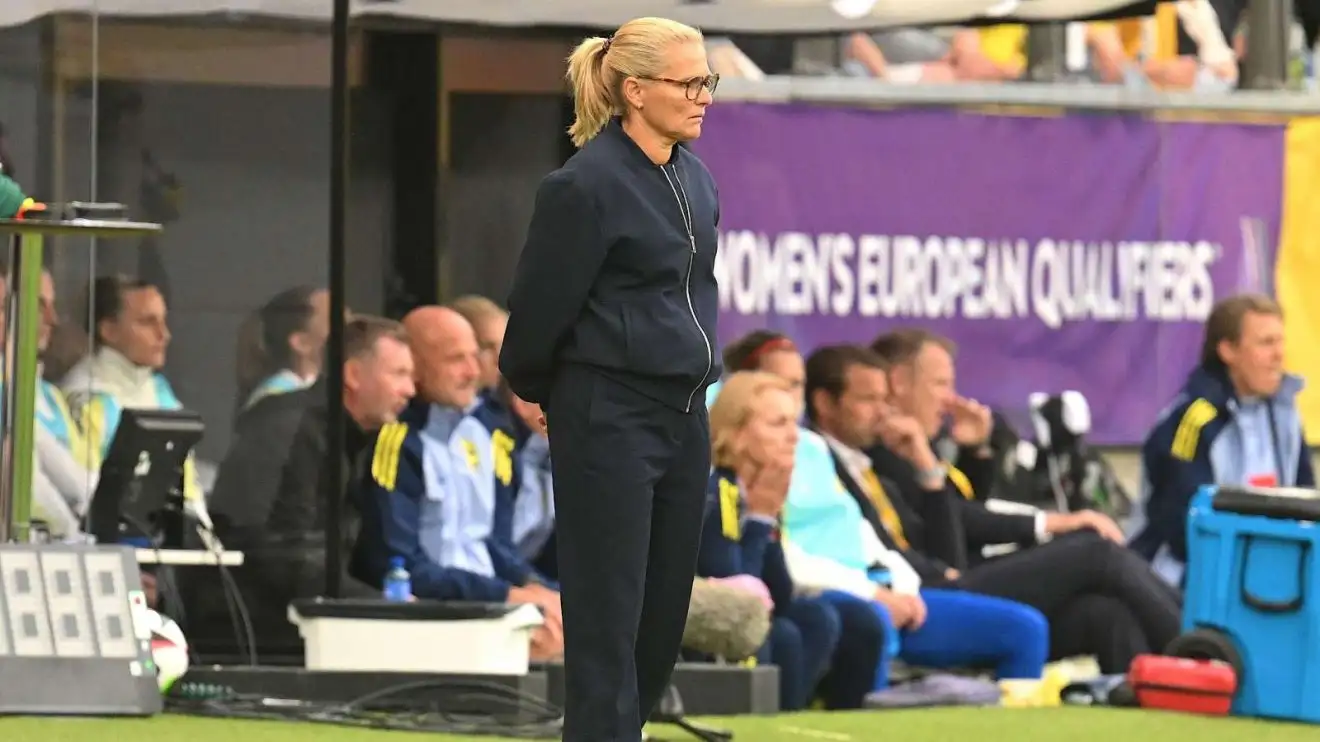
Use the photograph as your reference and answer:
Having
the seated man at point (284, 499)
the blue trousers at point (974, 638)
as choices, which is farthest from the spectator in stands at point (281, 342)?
the blue trousers at point (974, 638)

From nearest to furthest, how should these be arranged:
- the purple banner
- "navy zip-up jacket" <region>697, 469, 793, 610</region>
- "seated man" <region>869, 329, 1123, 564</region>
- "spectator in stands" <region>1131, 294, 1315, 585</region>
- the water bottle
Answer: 1. the water bottle
2. "navy zip-up jacket" <region>697, 469, 793, 610</region>
3. "seated man" <region>869, 329, 1123, 564</region>
4. "spectator in stands" <region>1131, 294, 1315, 585</region>
5. the purple banner

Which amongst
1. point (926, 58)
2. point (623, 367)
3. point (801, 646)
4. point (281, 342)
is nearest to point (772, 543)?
point (801, 646)

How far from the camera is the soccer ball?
8.23 metres

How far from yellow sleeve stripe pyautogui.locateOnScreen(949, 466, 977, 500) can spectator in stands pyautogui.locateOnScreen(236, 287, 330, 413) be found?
302cm

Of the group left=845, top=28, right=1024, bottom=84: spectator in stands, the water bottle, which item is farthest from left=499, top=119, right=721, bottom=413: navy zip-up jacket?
left=845, top=28, right=1024, bottom=84: spectator in stands

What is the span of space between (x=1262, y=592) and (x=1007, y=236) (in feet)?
10.5

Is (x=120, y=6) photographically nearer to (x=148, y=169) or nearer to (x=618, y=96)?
(x=148, y=169)

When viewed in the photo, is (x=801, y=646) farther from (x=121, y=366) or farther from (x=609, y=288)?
(x=609, y=288)

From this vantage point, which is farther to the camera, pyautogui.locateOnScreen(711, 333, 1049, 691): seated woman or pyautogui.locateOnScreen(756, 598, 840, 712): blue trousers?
pyautogui.locateOnScreen(711, 333, 1049, 691): seated woman

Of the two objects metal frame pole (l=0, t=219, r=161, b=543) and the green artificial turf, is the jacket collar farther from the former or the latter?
metal frame pole (l=0, t=219, r=161, b=543)

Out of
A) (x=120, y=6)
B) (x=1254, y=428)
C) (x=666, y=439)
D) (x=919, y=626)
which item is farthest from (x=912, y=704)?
(x=666, y=439)

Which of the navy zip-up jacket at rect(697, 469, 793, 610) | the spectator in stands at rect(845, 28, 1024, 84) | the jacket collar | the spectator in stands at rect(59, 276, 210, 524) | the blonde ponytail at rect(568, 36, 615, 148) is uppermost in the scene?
the spectator in stands at rect(845, 28, 1024, 84)

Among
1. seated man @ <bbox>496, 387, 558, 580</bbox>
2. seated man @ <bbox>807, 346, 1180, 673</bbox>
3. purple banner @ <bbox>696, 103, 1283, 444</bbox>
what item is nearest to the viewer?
seated man @ <bbox>496, 387, 558, 580</bbox>

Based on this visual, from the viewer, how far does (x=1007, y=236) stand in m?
12.3
